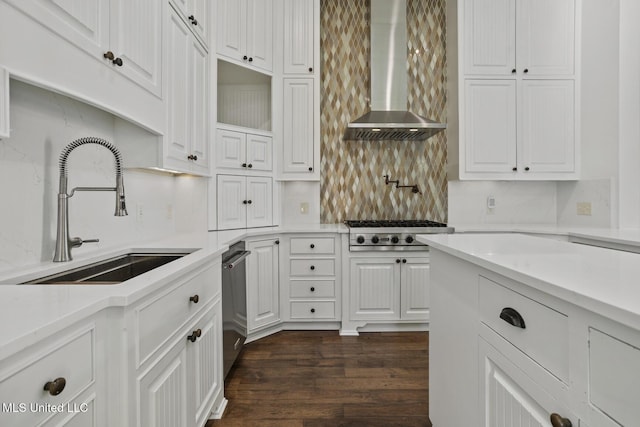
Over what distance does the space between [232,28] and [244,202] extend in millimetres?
1490

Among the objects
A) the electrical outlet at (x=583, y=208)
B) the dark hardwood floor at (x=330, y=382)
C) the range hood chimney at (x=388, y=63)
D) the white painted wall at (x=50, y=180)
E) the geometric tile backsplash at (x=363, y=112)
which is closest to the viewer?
the white painted wall at (x=50, y=180)

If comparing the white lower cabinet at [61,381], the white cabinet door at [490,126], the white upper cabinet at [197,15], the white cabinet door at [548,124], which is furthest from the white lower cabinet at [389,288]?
the white lower cabinet at [61,381]

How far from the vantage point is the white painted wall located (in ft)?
3.90

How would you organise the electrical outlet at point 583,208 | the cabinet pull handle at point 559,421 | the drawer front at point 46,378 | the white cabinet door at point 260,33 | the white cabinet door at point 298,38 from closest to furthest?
the drawer front at point 46,378 < the cabinet pull handle at point 559,421 < the white cabinet door at point 260,33 < the electrical outlet at point 583,208 < the white cabinet door at point 298,38

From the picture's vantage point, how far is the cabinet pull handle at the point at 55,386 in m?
0.65

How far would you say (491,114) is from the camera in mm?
3133

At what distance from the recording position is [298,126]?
3.18m

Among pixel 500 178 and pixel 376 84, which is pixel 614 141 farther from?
pixel 376 84

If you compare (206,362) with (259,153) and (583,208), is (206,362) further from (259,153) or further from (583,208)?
(583,208)

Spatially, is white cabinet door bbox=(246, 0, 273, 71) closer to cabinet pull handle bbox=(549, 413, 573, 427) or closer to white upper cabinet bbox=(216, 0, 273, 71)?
white upper cabinet bbox=(216, 0, 273, 71)

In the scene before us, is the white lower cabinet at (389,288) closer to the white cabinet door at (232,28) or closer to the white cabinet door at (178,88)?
the white cabinet door at (178,88)

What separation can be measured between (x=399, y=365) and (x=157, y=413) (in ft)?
5.73

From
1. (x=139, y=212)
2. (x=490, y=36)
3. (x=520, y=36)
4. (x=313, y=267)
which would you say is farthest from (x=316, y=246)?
(x=520, y=36)

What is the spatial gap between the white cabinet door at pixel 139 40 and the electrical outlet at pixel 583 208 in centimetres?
365
